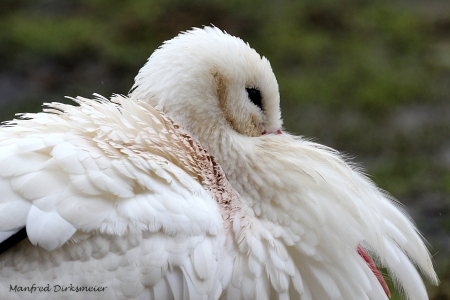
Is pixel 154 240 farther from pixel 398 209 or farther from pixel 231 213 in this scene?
pixel 398 209

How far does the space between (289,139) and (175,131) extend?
578mm

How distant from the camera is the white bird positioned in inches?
102

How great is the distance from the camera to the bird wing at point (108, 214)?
2566 mm

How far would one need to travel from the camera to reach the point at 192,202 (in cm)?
275

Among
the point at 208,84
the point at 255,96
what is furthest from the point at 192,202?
the point at 255,96

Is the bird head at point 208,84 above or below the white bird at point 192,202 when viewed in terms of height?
above

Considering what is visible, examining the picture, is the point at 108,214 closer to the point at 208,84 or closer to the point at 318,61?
the point at 208,84

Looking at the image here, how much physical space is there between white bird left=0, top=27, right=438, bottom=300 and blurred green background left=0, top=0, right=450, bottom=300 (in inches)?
95.3

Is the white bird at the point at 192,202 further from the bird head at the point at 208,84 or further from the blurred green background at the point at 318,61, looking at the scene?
the blurred green background at the point at 318,61

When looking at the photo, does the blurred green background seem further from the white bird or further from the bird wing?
the bird wing

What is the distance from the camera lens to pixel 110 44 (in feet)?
27.5

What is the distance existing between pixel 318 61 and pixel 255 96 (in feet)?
16.6

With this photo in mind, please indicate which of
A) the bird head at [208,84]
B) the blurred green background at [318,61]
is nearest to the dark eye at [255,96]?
the bird head at [208,84]

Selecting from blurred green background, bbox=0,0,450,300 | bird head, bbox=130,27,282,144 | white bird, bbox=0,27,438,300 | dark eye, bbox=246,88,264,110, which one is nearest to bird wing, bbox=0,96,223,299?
white bird, bbox=0,27,438,300
